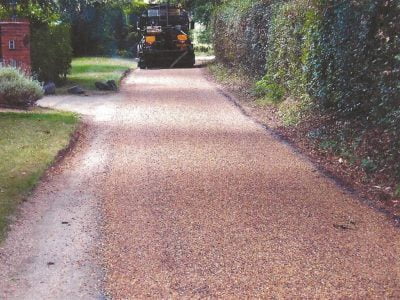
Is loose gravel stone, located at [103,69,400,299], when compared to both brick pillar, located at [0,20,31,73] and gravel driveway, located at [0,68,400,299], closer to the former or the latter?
gravel driveway, located at [0,68,400,299]

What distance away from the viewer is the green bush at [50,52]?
1711cm

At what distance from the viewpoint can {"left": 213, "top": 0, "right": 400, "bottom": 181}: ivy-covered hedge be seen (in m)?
7.31

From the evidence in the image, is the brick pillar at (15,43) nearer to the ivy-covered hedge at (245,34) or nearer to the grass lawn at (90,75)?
the grass lawn at (90,75)

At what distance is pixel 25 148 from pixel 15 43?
24.7 feet

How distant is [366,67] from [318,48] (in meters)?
2.46

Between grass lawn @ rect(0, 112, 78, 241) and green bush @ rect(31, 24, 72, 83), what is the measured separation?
528cm

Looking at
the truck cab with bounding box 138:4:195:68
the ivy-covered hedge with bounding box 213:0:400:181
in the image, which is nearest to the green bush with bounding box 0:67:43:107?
the ivy-covered hedge with bounding box 213:0:400:181

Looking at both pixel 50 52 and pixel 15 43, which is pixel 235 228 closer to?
pixel 15 43

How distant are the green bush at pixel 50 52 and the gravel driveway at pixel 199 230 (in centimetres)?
820

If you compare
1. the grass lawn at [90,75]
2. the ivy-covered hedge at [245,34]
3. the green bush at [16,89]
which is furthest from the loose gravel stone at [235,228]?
the grass lawn at [90,75]

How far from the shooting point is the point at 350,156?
26.7 ft

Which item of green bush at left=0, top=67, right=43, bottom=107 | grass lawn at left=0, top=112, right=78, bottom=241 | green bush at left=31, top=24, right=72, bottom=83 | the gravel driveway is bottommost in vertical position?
the gravel driveway

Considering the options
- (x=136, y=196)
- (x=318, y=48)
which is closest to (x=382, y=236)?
(x=136, y=196)

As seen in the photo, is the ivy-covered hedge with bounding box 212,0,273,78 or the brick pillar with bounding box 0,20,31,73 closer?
the brick pillar with bounding box 0,20,31,73
